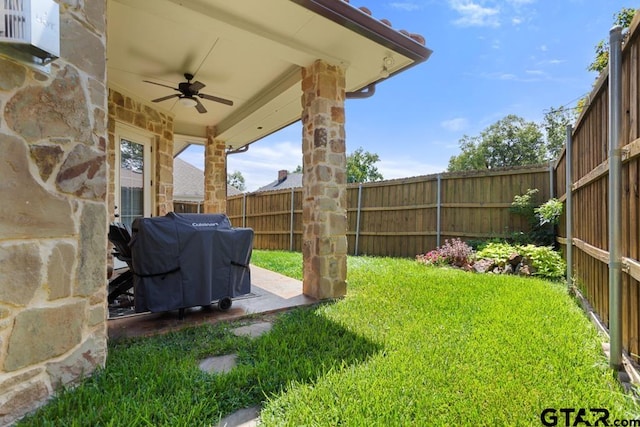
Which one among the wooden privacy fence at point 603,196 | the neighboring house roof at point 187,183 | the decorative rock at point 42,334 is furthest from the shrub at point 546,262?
the neighboring house roof at point 187,183

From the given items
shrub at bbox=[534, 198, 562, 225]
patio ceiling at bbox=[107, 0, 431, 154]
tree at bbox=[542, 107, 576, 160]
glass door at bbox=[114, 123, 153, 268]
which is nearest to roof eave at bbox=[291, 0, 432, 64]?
patio ceiling at bbox=[107, 0, 431, 154]

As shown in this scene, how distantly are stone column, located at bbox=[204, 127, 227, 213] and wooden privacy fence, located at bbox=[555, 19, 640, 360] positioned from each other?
6.33 meters

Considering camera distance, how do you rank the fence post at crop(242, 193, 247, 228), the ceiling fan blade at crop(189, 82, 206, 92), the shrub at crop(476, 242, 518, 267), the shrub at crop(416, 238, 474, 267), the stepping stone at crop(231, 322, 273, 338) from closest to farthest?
1. the stepping stone at crop(231, 322, 273, 338)
2. the ceiling fan blade at crop(189, 82, 206, 92)
3. the shrub at crop(476, 242, 518, 267)
4. the shrub at crop(416, 238, 474, 267)
5. the fence post at crop(242, 193, 247, 228)

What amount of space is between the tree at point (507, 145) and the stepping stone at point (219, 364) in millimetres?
21569

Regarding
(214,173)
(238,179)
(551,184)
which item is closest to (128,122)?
(214,173)

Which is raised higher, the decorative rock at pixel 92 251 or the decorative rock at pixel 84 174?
the decorative rock at pixel 84 174

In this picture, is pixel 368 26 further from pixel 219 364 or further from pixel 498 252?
pixel 498 252

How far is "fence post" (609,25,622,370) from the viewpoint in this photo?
1741mm

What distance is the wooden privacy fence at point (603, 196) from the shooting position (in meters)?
1.66

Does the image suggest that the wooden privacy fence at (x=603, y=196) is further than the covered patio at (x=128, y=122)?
Yes

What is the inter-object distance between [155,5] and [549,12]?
26.2 feet

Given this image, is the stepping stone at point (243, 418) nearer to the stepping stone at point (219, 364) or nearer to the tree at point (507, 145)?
the stepping stone at point (219, 364)

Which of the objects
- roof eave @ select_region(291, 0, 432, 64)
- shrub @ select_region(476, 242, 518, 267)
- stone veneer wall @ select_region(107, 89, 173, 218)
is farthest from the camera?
shrub @ select_region(476, 242, 518, 267)

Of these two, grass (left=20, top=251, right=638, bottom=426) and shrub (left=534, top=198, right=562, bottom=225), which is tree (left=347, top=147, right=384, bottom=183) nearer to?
shrub (left=534, top=198, right=562, bottom=225)
